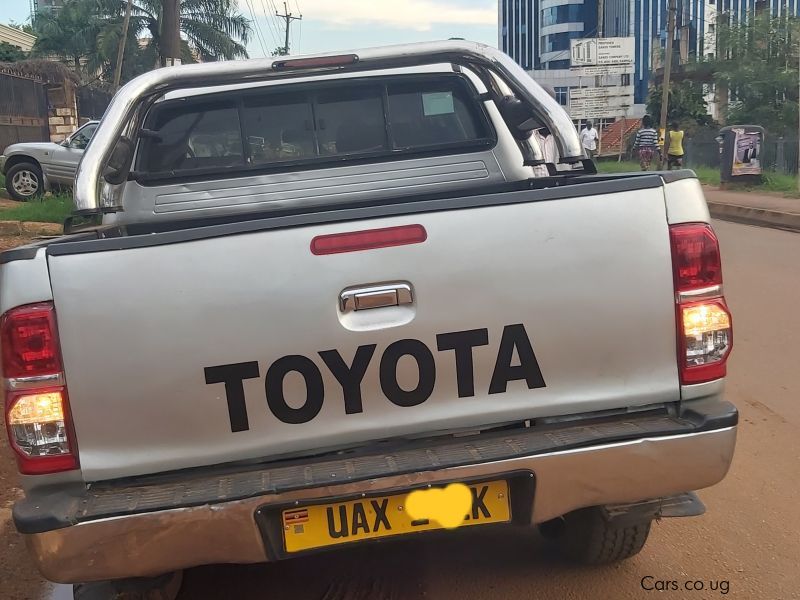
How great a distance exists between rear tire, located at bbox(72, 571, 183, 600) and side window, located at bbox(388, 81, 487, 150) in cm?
228

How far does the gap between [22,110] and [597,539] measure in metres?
21.8

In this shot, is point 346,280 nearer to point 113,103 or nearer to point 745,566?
point 113,103

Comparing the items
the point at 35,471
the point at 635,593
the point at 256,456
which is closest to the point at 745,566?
the point at 635,593

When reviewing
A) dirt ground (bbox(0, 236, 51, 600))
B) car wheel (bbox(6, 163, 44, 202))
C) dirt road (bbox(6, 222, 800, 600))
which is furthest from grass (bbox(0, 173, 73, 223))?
dirt road (bbox(6, 222, 800, 600))

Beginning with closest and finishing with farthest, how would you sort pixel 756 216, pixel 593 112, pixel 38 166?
1. pixel 38 166
2. pixel 756 216
3. pixel 593 112

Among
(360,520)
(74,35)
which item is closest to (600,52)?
(74,35)

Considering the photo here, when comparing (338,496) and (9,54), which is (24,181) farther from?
(9,54)

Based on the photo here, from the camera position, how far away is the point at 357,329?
94.1 inches

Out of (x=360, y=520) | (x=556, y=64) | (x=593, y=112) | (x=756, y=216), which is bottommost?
(x=756, y=216)

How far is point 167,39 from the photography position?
17.7 metres

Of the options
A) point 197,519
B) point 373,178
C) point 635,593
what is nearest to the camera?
point 197,519

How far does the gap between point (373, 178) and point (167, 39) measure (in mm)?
15259

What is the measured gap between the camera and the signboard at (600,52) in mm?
33403

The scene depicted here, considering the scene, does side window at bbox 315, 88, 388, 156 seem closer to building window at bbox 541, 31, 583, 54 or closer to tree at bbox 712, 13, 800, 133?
tree at bbox 712, 13, 800, 133
